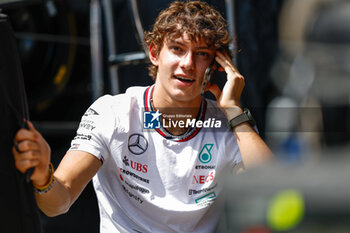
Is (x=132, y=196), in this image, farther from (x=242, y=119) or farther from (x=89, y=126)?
(x=242, y=119)

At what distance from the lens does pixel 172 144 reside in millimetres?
1680

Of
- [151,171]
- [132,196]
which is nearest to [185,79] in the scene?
[151,171]

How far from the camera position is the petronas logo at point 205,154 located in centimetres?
168

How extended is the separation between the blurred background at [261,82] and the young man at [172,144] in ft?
0.43

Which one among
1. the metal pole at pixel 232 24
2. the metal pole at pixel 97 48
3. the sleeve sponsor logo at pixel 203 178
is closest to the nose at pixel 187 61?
the metal pole at pixel 232 24

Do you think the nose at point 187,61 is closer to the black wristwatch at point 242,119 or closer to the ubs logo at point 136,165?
the black wristwatch at point 242,119

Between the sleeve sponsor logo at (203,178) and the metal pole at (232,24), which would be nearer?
the sleeve sponsor logo at (203,178)

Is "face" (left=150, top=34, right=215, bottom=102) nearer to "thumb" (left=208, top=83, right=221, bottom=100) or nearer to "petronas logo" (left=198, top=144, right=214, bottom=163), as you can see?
"thumb" (left=208, top=83, right=221, bottom=100)

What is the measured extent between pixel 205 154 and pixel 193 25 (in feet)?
1.42

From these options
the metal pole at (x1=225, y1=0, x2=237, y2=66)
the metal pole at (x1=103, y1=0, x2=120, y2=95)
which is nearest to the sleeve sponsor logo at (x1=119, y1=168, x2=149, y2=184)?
the metal pole at (x1=225, y1=0, x2=237, y2=66)

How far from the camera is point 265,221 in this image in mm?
526

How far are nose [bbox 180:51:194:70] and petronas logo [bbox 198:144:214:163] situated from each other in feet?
0.91

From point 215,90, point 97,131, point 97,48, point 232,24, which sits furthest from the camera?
point 97,48

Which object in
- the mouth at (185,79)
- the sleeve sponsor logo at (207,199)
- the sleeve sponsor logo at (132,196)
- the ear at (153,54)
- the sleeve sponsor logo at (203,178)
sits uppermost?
the ear at (153,54)
